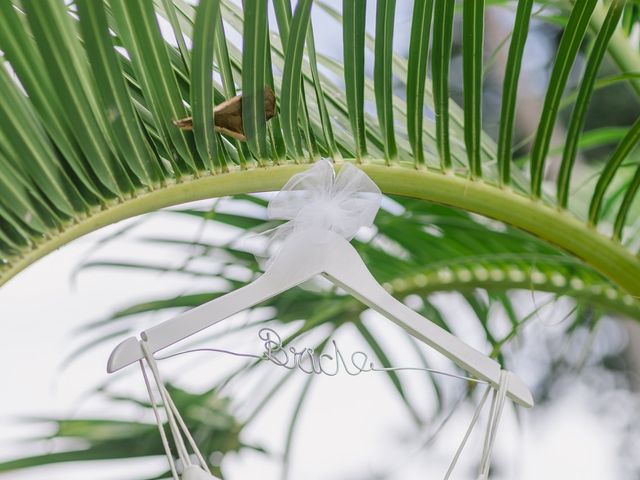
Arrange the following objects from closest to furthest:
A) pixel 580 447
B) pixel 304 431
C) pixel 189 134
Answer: pixel 189 134 < pixel 304 431 < pixel 580 447

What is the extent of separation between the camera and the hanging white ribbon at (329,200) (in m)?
0.54

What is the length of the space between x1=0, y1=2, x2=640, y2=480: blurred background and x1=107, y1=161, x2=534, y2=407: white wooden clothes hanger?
0.06m

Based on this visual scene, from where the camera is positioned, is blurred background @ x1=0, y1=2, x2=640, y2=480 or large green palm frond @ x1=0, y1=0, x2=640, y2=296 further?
blurred background @ x1=0, y1=2, x2=640, y2=480

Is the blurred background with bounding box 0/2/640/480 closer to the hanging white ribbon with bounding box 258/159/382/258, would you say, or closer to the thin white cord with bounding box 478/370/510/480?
the hanging white ribbon with bounding box 258/159/382/258

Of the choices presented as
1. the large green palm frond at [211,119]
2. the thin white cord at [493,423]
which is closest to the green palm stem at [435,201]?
the large green palm frond at [211,119]

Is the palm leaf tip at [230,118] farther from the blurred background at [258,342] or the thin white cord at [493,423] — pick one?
the thin white cord at [493,423]

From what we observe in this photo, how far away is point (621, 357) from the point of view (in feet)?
8.19

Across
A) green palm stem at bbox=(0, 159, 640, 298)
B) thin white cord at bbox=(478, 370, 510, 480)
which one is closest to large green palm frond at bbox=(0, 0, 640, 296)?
green palm stem at bbox=(0, 159, 640, 298)

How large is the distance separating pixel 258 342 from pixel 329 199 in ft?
2.18

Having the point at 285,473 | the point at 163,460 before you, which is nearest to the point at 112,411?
the point at 163,460

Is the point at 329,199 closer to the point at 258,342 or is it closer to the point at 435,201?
the point at 435,201

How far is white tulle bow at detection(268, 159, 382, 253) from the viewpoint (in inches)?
21.1

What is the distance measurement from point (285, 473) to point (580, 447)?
1.13 meters

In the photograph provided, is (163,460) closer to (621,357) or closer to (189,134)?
(189,134)
